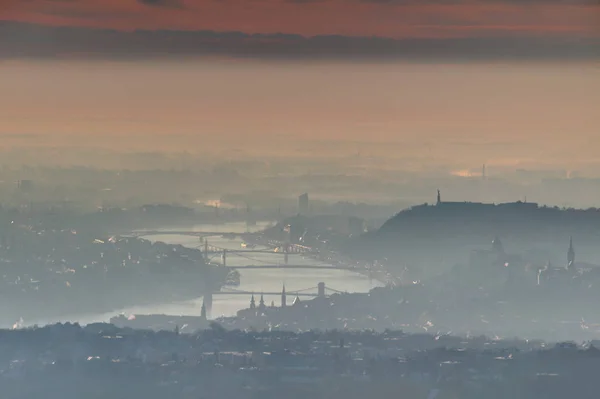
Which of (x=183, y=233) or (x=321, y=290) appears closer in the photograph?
(x=321, y=290)

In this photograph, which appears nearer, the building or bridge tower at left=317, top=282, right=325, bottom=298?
bridge tower at left=317, top=282, right=325, bottom=298

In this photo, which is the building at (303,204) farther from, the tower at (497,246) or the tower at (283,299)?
the tower at (497,246)

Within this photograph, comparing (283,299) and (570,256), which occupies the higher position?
(570,256)

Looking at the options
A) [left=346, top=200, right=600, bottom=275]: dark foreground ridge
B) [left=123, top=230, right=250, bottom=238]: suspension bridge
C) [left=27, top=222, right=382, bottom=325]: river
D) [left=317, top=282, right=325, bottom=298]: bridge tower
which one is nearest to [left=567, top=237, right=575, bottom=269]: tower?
[left=346, top=200, right=600, bottom=275]: dark foreground ridge

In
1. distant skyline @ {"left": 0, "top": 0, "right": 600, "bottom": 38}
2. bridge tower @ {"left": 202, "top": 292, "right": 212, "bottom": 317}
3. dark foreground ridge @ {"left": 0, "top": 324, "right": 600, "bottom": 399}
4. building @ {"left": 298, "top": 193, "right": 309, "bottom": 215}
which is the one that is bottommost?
dark foreground ridge @ {"left": 0, "top": 324, "right": 600, "bottom": 399}

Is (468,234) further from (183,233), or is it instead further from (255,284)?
(183,233)

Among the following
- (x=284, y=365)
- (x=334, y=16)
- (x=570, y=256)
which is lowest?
(x=284, y=365)

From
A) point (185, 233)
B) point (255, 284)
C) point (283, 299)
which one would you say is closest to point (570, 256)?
point (283, 299)

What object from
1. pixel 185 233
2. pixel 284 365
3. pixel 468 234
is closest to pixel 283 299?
pixel 284 365

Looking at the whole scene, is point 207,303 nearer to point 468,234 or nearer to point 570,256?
point 468,234

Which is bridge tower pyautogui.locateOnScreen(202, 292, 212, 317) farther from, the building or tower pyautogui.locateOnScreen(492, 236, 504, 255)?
tower pyautogui.locateOnScreen(492, 236, 504, 255)
